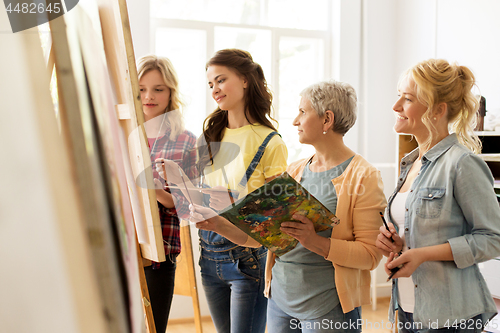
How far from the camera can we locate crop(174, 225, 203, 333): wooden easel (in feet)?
6.05

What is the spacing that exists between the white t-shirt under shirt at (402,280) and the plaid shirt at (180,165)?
2.17 ft

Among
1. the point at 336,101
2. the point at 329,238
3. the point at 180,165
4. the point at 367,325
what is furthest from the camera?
Result: the point at 367,325

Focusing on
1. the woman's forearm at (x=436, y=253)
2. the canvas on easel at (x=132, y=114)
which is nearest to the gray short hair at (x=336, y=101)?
the woman's forearm at (x=436, y=253)

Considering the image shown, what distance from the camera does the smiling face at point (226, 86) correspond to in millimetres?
1277

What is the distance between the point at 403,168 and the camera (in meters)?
1.23

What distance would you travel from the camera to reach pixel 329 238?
1027 mm

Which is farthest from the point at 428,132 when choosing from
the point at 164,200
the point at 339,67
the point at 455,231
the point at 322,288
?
the point at 339,67

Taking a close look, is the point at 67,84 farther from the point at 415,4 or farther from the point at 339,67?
the point at 415,4

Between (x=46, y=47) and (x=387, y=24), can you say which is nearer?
(x=46, y=47)

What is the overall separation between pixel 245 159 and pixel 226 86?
274mm

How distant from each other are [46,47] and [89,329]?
158 mm

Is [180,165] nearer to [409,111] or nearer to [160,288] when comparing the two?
[160,288]

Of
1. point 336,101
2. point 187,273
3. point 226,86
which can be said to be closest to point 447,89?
point 336,101

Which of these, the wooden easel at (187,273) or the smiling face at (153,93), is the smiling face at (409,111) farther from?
the wooden easel at (187,273)
